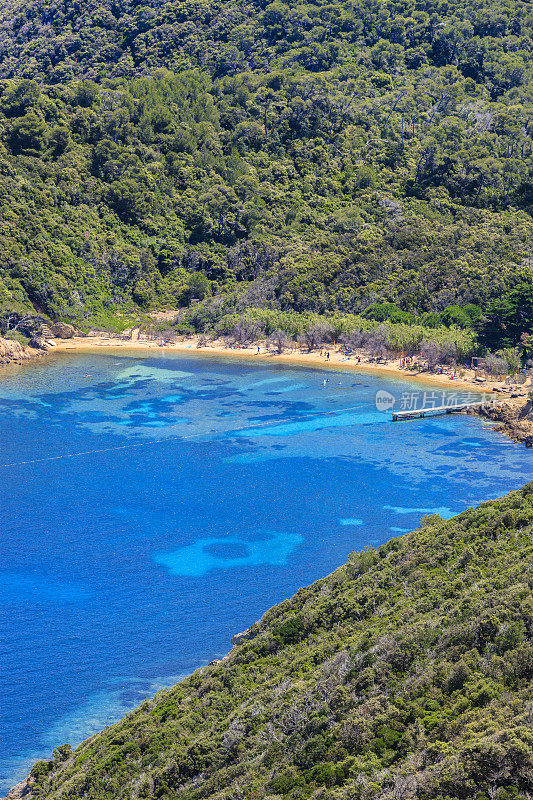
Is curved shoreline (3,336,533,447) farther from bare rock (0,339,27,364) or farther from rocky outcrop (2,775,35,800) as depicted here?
rocky outcrop (2,775,35,800)

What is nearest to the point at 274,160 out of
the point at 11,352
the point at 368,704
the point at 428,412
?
the point at 11,352

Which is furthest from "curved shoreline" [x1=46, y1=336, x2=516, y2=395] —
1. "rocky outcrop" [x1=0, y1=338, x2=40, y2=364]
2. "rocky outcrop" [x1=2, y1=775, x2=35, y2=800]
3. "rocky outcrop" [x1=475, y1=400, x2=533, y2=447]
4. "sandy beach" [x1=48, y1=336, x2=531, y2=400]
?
"rocky outcrop" [x1=2, y1=775, x2=35, y2=800]

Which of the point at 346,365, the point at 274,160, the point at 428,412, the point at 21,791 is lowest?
the point at 21,791

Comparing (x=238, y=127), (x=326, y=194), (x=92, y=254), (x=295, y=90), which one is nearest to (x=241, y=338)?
(x=92, y=254)

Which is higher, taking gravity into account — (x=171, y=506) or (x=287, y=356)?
(x=287, y=356)

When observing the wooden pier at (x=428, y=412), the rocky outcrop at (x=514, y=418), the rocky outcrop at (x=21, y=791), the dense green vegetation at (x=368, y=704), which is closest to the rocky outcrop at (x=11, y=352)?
the wooden pier at (x=428, y=412)

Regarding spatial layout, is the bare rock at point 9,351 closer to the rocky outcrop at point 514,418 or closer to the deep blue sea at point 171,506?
the deep blue sea at point 171,506

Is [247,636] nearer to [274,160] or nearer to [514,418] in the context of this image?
[514,418]
